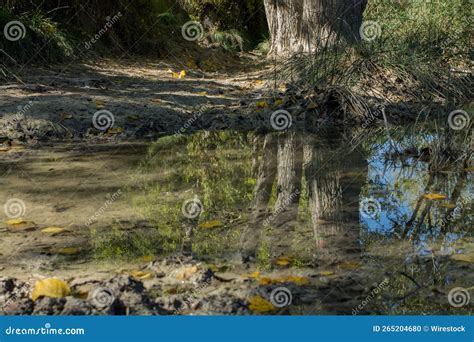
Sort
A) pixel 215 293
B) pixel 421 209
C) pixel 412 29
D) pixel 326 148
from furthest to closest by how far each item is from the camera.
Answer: pixel 412 29 → pixel 326 148 → pixel 421 209 → pixel 215 293

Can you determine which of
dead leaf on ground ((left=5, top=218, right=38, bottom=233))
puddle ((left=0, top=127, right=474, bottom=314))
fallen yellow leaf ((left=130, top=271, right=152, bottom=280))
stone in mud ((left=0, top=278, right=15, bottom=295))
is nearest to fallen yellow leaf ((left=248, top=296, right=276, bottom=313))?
puddle ((left=0, top=127, right=474, bottom=314))

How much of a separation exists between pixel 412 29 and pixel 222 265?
294 inches

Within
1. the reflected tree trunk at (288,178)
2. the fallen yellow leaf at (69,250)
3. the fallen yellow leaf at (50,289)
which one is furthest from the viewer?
the reflected tree trunk at (288,178)

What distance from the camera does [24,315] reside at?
102 inches

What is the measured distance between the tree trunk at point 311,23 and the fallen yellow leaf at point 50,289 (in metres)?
5.23

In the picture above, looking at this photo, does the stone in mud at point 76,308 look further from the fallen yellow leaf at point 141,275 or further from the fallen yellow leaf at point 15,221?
the fallen yellow leaf at point 15,221

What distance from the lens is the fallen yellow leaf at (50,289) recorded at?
9.05ft

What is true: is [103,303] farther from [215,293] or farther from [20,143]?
[20,143]

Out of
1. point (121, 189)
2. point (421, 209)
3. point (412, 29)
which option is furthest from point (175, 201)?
point (412, 29)

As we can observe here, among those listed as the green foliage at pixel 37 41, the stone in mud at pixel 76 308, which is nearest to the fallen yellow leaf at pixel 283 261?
the stone in mud at pixel 76 308

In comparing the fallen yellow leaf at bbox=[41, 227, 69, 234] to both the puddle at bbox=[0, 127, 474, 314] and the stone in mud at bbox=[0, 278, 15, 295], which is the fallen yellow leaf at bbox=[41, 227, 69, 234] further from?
the stone in mud at bbox=[0, 278, 15, 295]

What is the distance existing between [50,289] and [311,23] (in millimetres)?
8013

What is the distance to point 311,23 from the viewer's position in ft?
33.1

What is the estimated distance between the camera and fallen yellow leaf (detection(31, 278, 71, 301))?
2760 mm
